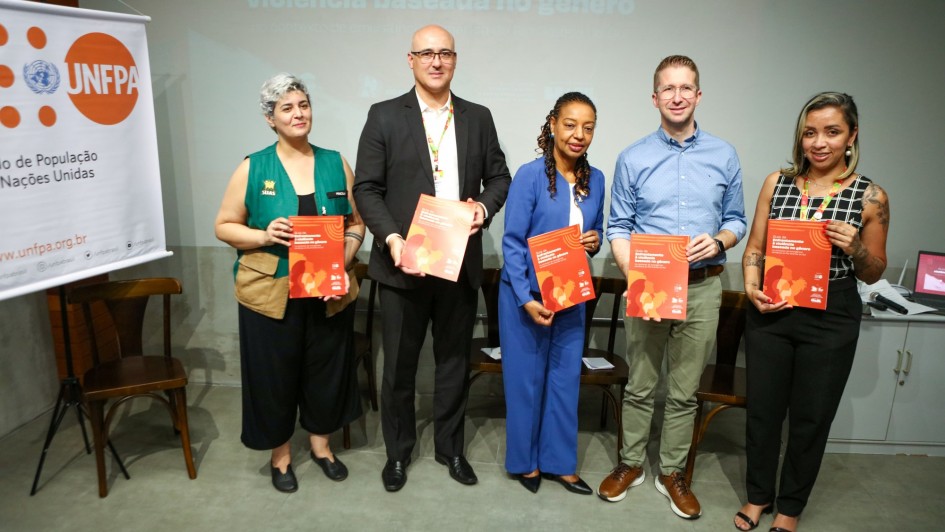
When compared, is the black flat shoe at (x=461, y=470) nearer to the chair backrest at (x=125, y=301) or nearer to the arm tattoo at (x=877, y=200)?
the chair backrest at (x=125, y=301)

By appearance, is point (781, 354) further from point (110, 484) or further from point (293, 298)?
point (110, 484)

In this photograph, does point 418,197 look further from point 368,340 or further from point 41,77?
point 41,77

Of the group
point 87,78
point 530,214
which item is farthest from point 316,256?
point 87,78

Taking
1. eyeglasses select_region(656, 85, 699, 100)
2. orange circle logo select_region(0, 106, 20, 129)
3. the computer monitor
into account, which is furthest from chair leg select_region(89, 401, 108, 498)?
the computer monitor

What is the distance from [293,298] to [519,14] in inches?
74.6

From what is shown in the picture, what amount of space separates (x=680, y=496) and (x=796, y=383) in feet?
2.26

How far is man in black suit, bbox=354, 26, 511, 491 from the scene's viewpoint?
96.3 inches

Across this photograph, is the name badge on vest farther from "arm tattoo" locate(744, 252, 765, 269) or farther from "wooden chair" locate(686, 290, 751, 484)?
"wooden chair" locate(686, 290, 751, 484)

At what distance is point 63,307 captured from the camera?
280 cm

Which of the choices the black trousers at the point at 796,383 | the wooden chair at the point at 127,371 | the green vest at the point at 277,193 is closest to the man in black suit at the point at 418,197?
the green vest at the point at 277,193

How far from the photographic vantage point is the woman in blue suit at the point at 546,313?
2412 millimetres

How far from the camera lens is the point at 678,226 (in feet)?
7.94

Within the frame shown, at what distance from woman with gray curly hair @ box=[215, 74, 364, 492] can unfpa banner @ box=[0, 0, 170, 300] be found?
27.7 inches

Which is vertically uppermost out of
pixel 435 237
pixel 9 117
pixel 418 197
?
pixel 9 117
